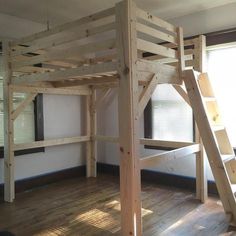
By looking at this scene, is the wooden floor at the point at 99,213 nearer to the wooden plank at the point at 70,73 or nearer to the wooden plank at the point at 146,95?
the wooden plank at the point at 146,95

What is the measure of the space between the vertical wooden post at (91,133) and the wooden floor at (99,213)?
23.9 inches

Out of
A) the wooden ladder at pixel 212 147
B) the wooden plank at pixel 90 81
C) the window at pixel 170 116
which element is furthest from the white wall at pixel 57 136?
the wooden ladder at pixel 212 147

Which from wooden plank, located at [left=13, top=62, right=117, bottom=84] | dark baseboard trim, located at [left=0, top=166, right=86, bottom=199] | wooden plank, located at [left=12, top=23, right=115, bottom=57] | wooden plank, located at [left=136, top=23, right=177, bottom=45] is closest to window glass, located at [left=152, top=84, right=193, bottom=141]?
wooden plank, located at [left=136, top=23, right=177, bottom=45]

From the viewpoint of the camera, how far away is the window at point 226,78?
3230mm

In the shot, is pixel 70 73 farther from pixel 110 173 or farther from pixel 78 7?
pixel 110 173

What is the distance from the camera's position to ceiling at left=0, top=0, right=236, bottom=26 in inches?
123

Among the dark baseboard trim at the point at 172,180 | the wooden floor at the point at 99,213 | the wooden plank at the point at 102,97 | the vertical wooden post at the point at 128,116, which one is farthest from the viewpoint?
the wooden plank at the point at 102,97

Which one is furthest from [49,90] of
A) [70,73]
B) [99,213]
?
[99,213]

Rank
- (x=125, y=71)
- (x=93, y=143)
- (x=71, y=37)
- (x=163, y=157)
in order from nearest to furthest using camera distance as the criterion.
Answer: (x=125, y=71) < (x=163, y=157) < (x=71, y=37) < (x=93, y=143)

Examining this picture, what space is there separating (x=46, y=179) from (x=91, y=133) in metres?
0.97

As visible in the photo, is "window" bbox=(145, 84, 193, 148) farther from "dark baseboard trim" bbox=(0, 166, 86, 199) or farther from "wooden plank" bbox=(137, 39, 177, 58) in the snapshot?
"dark baseboard trim" bbox=(0, 166, 86, 199)

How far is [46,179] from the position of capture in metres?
3.84

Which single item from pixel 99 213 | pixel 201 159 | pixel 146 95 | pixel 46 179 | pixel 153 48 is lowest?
pixel 99 213

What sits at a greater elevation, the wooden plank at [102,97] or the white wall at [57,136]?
the wooden plank at [102,97]
